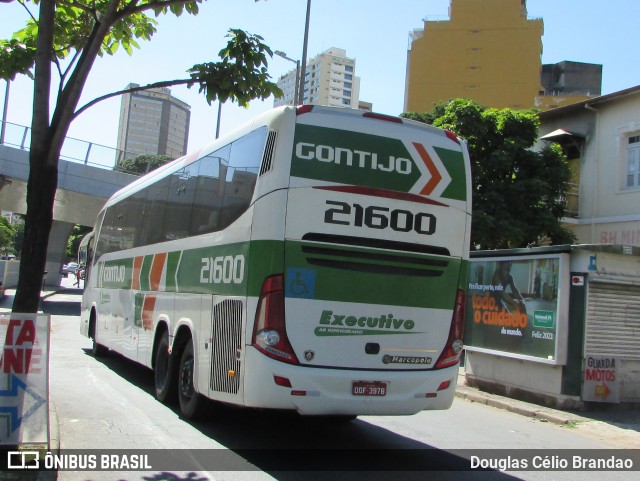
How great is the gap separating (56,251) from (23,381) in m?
43.2

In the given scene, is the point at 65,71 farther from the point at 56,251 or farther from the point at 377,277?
the point at 56,251

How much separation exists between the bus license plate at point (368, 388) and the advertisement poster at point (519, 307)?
5.34m

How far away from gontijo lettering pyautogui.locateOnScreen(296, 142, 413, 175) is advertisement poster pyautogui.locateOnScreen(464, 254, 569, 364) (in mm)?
5291

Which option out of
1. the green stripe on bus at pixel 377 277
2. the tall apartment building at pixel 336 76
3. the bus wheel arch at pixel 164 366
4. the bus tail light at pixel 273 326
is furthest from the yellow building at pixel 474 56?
the tall apartment building at pixel 336 76

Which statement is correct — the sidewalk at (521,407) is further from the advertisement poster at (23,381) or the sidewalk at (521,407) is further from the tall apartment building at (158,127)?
the tall apartment building at (158,127)

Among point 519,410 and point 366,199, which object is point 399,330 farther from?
point 519,410

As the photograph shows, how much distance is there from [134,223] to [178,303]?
3465 millimetres

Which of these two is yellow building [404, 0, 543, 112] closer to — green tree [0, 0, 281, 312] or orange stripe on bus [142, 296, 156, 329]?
orange stripe on bus [142, 296, 156, 329]

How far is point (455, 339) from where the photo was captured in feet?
22.6

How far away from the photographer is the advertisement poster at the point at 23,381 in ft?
17.5

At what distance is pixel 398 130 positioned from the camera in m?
6.80

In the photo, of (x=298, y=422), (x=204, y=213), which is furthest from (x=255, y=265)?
(x=298, y=422)

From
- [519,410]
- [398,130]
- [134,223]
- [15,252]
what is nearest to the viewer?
[398,130]

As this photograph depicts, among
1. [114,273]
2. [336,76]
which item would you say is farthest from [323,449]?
[336,76]
